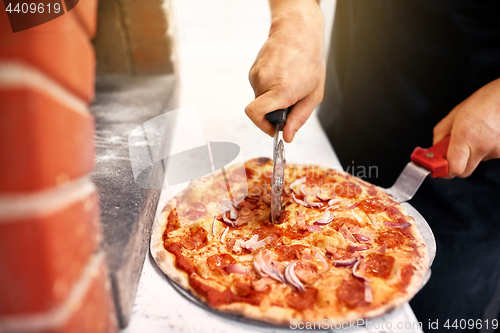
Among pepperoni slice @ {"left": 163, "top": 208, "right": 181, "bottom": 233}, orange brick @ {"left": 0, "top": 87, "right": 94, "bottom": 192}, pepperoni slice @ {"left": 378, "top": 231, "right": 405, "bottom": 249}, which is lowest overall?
pepperoni slice @ {"left": 378, "top": 231, "right": 405, "bottom": 249}

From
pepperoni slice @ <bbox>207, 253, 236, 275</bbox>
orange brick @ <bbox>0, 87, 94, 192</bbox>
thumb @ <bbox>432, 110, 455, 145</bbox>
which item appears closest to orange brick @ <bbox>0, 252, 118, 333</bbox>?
orange brick @ <bbox>0, 87, 94, 192</bbox>

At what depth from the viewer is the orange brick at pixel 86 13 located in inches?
18.9

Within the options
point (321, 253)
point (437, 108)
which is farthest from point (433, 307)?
point (437, 108)

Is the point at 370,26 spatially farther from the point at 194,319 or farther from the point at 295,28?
the point at 194,319

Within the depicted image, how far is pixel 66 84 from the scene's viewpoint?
48 centimetres

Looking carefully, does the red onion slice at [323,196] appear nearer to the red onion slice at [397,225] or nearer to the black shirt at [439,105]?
the red onion slice at [397,225]

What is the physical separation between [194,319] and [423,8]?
1772 mm

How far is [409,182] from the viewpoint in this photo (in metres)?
1.55

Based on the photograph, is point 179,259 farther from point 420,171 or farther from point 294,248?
point 420,171

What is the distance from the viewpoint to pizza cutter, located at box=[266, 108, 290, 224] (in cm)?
137

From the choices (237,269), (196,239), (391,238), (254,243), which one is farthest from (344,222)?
(196,239)

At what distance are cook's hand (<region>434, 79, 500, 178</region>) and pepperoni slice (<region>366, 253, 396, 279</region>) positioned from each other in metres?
0.62

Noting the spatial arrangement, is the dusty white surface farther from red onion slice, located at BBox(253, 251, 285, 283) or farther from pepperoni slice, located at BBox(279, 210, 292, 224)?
pepperoni slice, located at BBox(279, 210, 292, 224)

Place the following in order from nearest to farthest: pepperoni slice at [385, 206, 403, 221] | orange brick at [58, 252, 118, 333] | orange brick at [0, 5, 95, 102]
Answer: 1. orange brick at [0, 5, 95, 102]
2. orange brick at [58, 252, 118, 333]
3. pepperoni slice at [385, 206, 403, 221]
